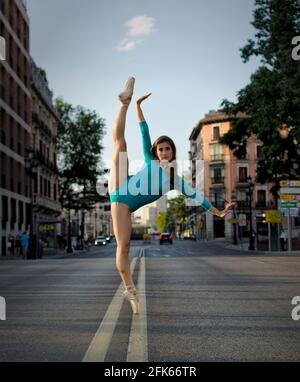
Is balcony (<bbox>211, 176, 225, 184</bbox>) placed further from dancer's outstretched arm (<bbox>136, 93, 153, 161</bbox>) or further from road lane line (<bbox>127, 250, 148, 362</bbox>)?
dancer's outstretched arm (<bbox>136, 93, 153, 161</bbox>)

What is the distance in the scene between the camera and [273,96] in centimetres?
2819

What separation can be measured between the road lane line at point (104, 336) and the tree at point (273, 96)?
64.6 ft

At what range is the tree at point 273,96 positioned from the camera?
26380mm

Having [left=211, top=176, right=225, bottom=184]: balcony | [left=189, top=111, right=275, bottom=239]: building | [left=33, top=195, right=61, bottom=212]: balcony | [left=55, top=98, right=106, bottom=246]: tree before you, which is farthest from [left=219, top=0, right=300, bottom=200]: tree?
[left=211, top=176, right=225, bottom=184]: balcony

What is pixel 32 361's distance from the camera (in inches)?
169

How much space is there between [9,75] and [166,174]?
41.9 m

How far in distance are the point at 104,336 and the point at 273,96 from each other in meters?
24.4

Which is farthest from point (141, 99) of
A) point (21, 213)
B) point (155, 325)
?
point (21, 213)

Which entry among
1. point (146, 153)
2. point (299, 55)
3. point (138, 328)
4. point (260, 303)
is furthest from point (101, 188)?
point (299, 55)

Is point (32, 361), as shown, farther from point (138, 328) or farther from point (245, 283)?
point (245, 283)

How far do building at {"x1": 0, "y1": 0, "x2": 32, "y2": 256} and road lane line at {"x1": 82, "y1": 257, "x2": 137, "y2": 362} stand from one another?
34.9m

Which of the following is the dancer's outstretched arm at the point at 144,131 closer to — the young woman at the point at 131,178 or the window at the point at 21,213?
the young woman at the point at 131,178

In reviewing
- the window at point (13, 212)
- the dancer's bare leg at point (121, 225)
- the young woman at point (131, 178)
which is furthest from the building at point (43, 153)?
the young woman at point (131, 178)

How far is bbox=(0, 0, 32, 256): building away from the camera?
142 ft
